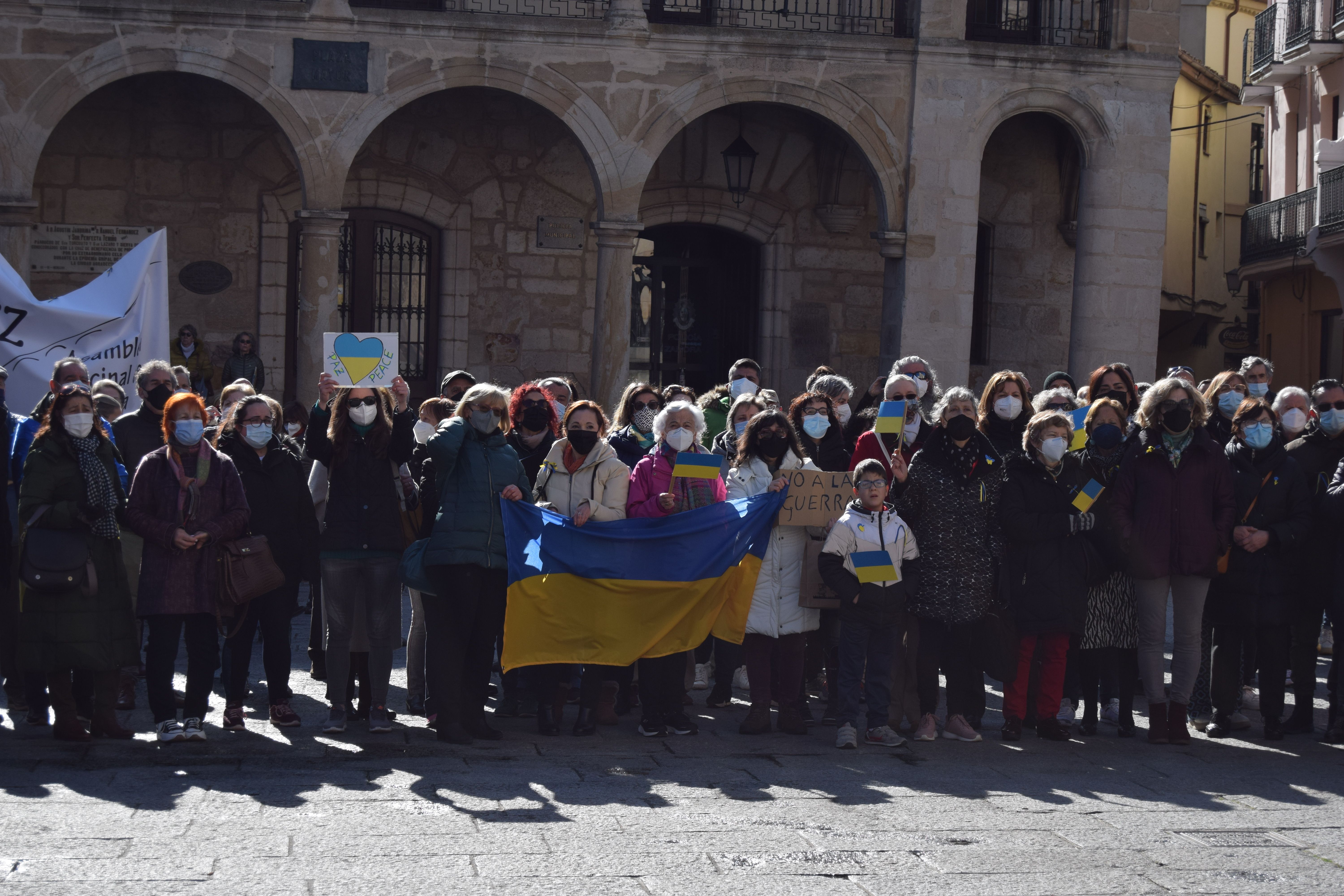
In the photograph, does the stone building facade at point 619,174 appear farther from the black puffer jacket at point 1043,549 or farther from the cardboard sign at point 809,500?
the black puffer jacket at point 1043,549

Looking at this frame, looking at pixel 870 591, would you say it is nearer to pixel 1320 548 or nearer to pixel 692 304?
pixel 1320 548

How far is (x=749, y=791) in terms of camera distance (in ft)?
23.9

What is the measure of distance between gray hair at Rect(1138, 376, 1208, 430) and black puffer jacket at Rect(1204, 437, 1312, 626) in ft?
1.46

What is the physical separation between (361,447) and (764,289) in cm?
1174

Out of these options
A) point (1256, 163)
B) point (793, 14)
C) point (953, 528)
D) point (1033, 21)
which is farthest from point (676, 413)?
point (1256, 163)

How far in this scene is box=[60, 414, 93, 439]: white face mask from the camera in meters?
7.89

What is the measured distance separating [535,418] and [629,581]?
100 centimetres

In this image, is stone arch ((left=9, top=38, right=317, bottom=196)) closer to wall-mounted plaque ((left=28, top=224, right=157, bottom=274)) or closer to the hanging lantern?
wall-mounted plaque ((left=28, top=224, right=157, bottom=274))

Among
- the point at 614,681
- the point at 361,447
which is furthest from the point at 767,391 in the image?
the point at 361,447

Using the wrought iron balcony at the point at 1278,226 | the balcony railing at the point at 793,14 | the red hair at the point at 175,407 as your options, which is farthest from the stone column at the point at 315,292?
the wrought iron balcony at the point at 1278,226

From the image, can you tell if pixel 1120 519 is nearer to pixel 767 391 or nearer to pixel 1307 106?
pixel 767 391

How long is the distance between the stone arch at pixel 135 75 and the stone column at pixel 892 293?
5.78 metres

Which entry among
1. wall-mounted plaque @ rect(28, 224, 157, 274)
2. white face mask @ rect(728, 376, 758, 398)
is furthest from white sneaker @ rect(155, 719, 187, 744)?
wall-mounted plaque @ rect(28, 224, 157, 274)

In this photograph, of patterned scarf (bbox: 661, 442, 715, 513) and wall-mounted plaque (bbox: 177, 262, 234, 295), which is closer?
patterned scarf (bbox: 661, 442, 715, 513)
